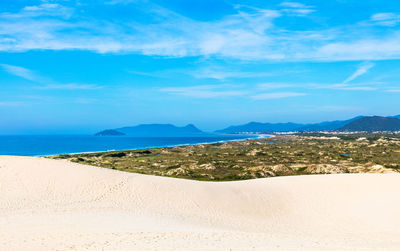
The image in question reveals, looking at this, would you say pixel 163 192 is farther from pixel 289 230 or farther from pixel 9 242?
pixel 9 242

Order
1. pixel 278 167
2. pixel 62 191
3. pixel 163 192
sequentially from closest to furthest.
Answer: pixel 62 191, pixel 163 192, pixel 278 167

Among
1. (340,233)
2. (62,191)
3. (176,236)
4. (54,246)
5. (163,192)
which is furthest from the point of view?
(163,192)

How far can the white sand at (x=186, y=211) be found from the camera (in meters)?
13.4

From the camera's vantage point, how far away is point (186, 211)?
75.5ft

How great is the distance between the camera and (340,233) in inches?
755

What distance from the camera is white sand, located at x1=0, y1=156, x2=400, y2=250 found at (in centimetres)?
1336

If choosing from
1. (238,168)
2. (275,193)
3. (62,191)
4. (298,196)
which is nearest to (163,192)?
(62,191)

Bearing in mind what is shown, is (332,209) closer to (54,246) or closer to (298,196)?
(298,196)

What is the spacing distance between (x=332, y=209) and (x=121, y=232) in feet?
62.7

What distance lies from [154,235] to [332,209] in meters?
18.0

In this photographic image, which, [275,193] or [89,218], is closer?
[89,218]

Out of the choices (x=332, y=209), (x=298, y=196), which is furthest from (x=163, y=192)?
(x=332, y=209)

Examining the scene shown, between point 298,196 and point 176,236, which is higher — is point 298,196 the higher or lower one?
the lower one

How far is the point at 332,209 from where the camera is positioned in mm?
25438
